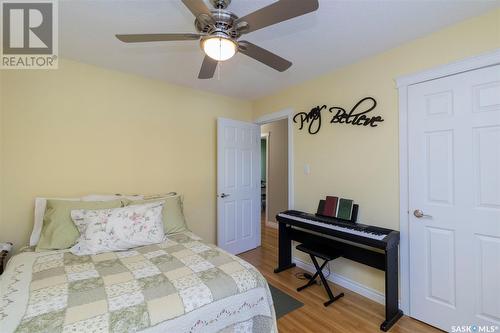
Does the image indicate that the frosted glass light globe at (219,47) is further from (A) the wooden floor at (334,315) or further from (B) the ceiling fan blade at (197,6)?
(A) the wooden floor at (334,315)

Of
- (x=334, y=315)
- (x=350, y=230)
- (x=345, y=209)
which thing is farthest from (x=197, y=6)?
(x=334, y=315)

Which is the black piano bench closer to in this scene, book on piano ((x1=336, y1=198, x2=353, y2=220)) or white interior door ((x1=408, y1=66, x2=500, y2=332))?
book on piano ((x1=336, y1=198, x2=353, y2=220))

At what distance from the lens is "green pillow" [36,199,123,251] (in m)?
1.82

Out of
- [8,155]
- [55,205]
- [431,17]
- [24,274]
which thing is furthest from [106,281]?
[431,17]

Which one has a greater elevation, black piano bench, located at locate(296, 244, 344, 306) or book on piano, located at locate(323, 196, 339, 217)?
book on piano, located at locate(323, 196, 339, 217)

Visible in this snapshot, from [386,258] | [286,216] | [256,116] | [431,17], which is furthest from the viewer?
[256,116]

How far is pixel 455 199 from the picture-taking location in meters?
1.80

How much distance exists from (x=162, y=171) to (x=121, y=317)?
2044 millimetres

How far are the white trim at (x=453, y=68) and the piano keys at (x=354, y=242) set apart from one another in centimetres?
133

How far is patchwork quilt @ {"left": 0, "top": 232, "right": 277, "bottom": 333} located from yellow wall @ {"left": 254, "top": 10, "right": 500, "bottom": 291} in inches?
56.9

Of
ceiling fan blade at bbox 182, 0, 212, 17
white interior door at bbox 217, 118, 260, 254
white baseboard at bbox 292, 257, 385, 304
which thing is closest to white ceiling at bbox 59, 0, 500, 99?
ceiling fan blade at bbox 182, 0, 212, 17

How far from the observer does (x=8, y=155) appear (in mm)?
2057

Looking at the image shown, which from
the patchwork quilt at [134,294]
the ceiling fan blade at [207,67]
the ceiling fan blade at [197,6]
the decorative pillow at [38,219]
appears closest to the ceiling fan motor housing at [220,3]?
the ceiling fan blade at [197,6]

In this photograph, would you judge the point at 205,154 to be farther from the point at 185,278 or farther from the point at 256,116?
the point at 185,278
